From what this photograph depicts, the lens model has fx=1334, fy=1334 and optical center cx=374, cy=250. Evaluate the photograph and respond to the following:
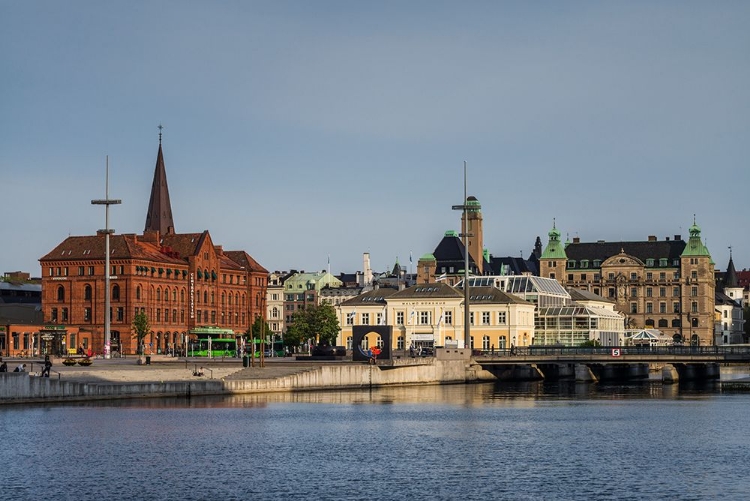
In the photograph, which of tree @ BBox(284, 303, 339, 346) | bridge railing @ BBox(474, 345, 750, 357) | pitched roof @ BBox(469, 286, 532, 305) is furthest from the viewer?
tree @ BBox(284, 303, 339, 346)

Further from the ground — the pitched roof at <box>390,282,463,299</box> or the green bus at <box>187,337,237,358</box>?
the pitched roof at <box>390,282,463,299</box>

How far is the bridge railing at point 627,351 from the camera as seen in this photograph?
13800cm

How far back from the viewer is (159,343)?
192m

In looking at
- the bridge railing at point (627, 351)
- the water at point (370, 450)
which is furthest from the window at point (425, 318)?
the water at point (370, 450)

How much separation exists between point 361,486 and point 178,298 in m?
144

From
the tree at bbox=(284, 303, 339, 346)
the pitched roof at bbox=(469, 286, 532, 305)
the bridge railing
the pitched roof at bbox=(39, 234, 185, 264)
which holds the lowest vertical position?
the bridge railing

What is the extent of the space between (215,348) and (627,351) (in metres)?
52.9

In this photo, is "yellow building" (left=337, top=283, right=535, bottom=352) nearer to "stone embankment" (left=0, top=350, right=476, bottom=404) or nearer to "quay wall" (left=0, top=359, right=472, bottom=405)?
"stone embankment" (left=0, top=350, right=476, bottom=404)

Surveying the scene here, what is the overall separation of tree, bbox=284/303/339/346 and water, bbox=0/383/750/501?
8086 cm

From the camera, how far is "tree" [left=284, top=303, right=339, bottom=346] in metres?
188

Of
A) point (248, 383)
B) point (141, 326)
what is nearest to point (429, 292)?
point (141, 326)

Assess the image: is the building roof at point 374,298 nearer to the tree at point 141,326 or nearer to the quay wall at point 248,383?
the tree at point 141,326

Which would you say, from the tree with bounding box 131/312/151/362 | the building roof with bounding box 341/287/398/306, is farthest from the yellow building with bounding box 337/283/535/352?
the tree with bounding box 131/312/151/362

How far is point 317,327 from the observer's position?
189 metres
